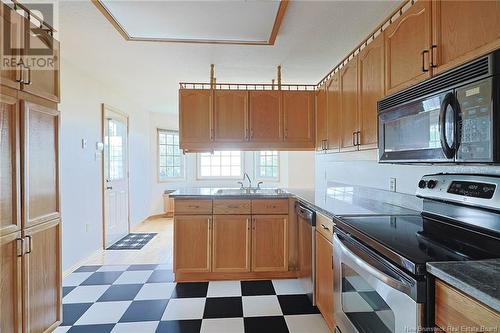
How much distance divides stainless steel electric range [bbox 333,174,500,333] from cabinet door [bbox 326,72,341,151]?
105cm

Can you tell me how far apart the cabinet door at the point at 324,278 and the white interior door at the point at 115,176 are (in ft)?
10.3

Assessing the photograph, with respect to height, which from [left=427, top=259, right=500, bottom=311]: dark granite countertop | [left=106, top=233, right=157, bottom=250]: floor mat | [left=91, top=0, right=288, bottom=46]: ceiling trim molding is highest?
[left=91, top=0, right=288, bottom=46]: ceiling trim molding

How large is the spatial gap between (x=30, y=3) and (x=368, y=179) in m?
3.00

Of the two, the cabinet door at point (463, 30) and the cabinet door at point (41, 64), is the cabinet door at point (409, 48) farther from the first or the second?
the cabinet door at point (41, 64)

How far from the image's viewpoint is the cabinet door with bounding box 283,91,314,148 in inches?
127

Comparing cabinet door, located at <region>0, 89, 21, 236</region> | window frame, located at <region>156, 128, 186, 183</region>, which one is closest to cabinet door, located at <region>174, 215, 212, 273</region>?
cabinet door, located at <region>0, 89, 21, 236</region>

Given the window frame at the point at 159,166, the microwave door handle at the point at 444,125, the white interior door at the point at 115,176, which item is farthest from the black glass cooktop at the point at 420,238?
the window frame at the point at 159,166

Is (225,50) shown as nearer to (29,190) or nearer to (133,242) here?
(29,190)

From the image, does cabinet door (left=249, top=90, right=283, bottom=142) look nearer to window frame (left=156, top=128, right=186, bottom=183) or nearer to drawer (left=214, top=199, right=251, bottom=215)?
drawer (left=214, top=199, right=251, bottom=215)

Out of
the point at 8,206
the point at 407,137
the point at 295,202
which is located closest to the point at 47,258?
the point at 8,206

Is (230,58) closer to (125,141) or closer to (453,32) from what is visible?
(453,32)

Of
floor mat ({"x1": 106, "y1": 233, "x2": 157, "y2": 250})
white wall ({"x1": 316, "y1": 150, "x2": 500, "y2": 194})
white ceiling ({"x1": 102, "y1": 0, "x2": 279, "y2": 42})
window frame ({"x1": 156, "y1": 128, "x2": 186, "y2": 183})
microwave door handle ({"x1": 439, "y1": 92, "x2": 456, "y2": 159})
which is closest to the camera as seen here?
microwave door handle ({"x1": 439, "y1": 92, "x2": 456, "y2": 159})

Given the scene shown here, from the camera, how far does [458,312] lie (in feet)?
2.63

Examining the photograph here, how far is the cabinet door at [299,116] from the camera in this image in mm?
3230
